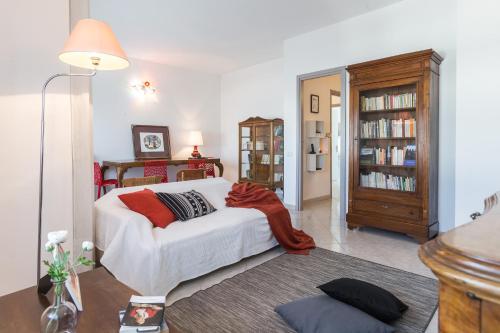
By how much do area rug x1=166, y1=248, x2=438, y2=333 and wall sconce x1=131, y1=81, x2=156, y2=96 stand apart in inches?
177

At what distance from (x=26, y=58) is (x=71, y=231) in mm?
1169

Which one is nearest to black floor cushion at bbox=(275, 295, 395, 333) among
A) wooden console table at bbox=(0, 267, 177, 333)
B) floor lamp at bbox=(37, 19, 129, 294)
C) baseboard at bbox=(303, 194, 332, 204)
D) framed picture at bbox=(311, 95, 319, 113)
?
wooden console table at bbox=(0, 267, 177, 333)

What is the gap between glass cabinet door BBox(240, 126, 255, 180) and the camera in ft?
20.9

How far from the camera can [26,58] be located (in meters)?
1.84

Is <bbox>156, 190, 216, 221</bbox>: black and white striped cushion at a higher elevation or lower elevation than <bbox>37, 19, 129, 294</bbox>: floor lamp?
lower

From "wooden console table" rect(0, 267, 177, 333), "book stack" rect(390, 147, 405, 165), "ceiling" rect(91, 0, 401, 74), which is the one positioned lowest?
"wooden console table" rect(0, 267, 177, 333)

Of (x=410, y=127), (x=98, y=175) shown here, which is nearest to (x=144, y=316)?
(x=410, y=127)

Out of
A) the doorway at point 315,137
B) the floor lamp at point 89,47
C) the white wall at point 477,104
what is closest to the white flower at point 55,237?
the floor lamp at point 89,47

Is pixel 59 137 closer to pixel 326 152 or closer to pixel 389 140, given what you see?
pixel 389 140

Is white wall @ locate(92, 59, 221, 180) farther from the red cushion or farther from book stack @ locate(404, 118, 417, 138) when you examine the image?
book stack @ locate(404, 118, 417, 138)

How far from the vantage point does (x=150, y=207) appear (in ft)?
8.74

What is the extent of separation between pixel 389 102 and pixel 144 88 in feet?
14.8

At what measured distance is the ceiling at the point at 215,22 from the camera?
3787 millimetres

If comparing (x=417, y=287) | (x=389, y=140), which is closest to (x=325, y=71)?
(x=389, y=140)
